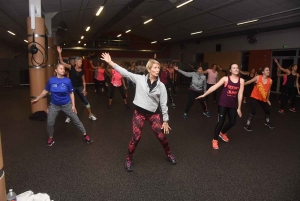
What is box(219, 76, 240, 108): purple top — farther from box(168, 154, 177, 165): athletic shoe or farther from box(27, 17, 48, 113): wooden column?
box(27, 17, 48, 113): wooden column

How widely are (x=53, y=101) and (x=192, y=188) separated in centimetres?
263

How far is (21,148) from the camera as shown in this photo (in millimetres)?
3908

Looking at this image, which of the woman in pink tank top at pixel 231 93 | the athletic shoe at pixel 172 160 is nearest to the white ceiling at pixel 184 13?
the woman in pink tank top at pixel 231 93

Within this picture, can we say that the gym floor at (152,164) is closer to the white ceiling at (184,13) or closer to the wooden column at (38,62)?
the wooden column at (38,62)

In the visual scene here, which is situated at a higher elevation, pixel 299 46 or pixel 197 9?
pixel 197 9

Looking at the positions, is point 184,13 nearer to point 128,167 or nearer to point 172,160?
point 172,160

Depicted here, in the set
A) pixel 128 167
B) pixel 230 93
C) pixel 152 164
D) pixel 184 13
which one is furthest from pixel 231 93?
pixel 184 13

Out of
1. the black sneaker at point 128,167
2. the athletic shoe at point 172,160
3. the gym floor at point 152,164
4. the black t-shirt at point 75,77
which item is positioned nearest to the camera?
the gym floor at point 152,164

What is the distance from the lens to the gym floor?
2.65 metres

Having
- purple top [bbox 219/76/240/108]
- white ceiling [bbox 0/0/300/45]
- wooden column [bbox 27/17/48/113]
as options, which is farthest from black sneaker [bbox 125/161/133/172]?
white ceiling [bbox 0/0/300/45]

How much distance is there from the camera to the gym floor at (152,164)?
2.65m

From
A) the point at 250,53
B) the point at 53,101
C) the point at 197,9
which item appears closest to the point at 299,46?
the point at 250,53

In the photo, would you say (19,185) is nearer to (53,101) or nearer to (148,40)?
(53,101)

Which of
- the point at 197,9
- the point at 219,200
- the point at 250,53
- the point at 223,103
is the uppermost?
the point at 197,9
